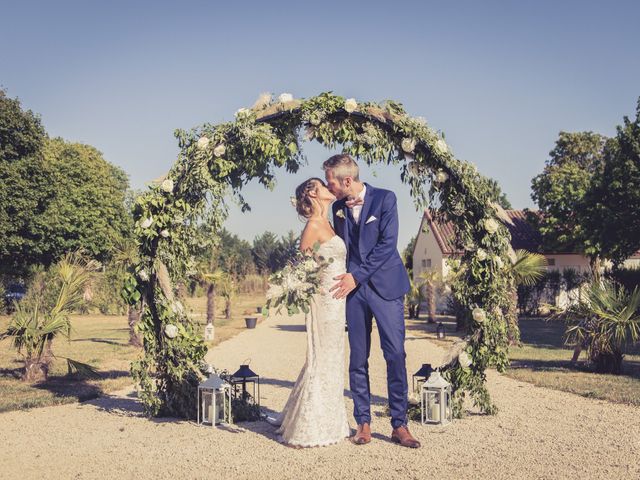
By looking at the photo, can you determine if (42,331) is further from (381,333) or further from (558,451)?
(558,451)

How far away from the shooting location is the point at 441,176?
25.7ft

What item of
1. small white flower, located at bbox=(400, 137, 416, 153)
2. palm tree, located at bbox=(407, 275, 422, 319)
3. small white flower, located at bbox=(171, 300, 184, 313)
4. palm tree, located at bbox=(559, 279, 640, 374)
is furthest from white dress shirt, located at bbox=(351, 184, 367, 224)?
palm tree, located at bbox=(407, 275, 422, 319)

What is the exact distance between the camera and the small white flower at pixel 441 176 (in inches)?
309

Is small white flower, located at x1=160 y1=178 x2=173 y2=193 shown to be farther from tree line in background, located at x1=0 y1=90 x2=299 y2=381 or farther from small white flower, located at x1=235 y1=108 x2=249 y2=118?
small white flower, located at x1=235 y1=108 x2=249 y2=118

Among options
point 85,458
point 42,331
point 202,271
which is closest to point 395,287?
point 85,458

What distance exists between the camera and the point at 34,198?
29.1 m

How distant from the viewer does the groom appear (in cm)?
649

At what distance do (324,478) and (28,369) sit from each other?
7810 millimetres

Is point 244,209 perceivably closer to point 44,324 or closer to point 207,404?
point 207,404

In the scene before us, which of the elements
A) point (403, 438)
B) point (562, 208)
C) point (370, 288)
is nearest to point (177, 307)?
point (370, 288)

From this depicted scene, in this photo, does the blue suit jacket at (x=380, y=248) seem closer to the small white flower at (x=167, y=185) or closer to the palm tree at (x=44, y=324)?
the small white flower at (x=167, y=185)

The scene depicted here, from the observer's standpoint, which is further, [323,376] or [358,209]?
[358,209]

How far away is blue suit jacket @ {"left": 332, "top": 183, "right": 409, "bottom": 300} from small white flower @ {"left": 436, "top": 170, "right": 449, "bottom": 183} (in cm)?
140

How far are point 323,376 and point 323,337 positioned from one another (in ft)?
1.30
